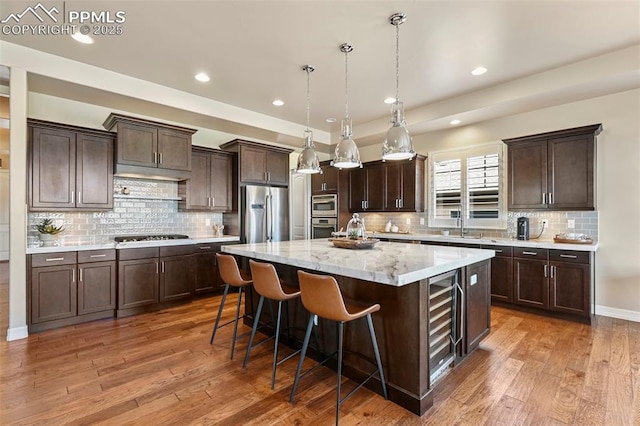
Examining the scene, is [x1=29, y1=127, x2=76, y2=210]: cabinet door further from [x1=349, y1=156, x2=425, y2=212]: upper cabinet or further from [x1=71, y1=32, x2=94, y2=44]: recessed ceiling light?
[x1=349, y1=156, x2=425, y2=212]: upper cabinet

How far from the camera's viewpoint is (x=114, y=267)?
3777 millimetres

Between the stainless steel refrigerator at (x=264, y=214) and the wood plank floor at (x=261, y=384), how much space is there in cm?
210

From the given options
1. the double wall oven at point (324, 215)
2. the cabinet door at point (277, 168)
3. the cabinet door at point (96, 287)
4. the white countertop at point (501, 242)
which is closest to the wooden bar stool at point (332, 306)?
the white countertop at point (501, 242)

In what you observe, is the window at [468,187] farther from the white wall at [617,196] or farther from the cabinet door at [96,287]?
the cabinet door at [96,287]

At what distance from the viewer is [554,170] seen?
3928 millimetres

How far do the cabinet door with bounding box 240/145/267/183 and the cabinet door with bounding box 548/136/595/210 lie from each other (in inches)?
166

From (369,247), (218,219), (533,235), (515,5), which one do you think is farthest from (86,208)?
(533,235)

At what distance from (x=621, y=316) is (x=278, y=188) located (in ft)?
16.6

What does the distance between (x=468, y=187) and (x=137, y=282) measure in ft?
16.7

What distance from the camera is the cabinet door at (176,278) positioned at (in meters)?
4.14

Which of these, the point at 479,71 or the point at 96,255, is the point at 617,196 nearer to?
the point at 479,71

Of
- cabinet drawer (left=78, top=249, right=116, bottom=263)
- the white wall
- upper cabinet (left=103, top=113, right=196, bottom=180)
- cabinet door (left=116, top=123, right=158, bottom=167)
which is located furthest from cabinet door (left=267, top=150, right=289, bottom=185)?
the white wall

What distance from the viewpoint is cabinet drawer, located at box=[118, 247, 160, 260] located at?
3812 millimetres

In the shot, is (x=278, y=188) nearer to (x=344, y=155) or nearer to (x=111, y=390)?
(x=344, y=155)
